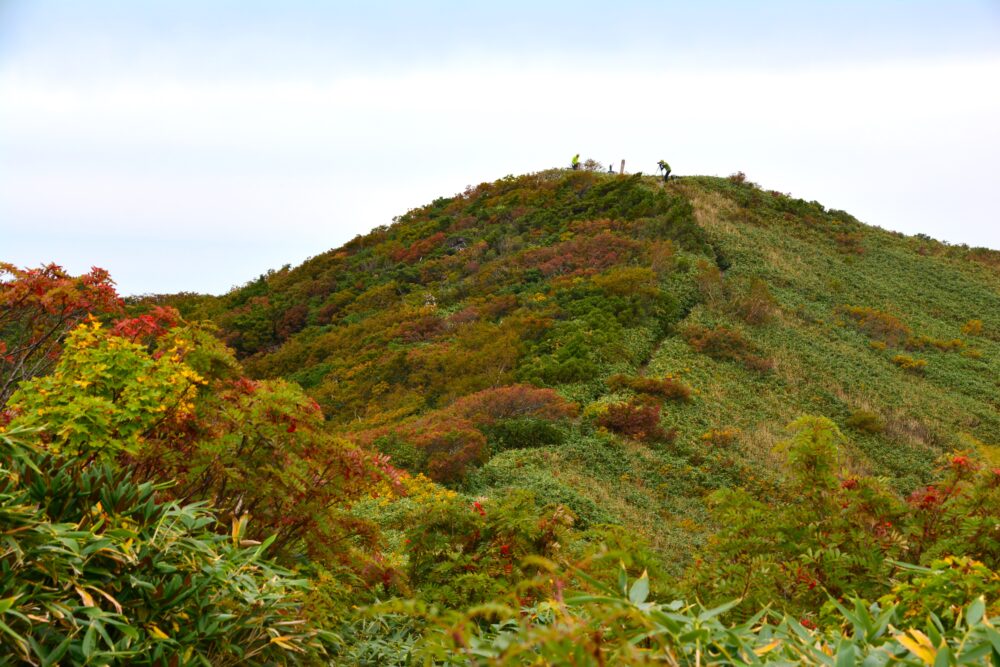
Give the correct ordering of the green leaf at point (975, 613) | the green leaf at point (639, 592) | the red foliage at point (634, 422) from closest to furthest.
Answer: the green leaf at point (975, 613) → the green leaf at point (639, 592) → the red foliage at point (634, 422)

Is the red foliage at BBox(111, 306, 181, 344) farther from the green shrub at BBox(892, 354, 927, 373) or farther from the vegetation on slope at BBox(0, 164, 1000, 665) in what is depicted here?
the green shrub at BBox(892, 354, 927, 373)

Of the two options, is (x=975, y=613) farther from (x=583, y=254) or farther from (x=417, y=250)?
(x=417, y=250)

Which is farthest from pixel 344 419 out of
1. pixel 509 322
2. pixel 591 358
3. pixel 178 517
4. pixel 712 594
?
pixel 178 517

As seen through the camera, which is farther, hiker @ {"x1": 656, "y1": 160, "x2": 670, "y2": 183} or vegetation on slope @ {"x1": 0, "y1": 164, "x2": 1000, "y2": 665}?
hiker @ {"x1": 656, "y1": 160, "x2": 670, "y2": 183}

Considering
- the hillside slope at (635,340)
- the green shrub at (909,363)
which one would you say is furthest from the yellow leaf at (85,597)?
the green shrub at (909,363)

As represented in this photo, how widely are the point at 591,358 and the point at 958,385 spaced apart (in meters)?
Result: 12.0

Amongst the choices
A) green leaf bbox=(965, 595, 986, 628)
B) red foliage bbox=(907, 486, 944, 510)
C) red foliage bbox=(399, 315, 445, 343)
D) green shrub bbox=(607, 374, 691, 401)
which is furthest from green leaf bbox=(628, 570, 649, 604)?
red foliage bbox=(399, 315, 445, 343)

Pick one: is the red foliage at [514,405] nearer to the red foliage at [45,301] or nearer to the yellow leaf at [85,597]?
the red foliage at [45,301]

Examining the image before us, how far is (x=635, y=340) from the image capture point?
772 inches

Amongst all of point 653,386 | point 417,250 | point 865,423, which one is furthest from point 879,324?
point 417,250

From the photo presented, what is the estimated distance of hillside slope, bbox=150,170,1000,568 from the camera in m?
13.8

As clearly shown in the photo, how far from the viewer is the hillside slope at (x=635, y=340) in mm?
13758

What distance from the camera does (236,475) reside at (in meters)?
4.21

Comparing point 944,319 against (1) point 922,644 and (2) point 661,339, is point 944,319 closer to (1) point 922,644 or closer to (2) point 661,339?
(2) point 661,339
